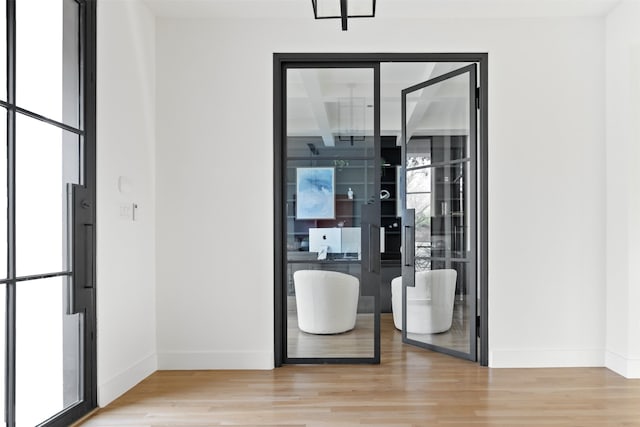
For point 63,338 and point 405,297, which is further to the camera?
point 405,297

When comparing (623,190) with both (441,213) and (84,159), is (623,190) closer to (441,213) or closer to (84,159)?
(441,213)

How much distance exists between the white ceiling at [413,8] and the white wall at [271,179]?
0.09 m

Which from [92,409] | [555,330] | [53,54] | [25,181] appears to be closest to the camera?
[25,181]

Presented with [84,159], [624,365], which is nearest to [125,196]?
[84,159]

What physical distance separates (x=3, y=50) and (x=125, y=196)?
133cm

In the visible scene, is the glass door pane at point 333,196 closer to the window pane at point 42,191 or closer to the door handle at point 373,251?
the door handle at point 373,251

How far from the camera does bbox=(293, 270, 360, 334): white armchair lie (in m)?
4.22

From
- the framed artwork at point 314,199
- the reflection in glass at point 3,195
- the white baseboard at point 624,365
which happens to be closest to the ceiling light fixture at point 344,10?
the reflection in glass at point 3,195

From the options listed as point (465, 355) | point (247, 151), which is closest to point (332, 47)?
point (247, 151)

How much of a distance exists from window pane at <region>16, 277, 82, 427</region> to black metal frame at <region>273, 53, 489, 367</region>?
157 centimetres

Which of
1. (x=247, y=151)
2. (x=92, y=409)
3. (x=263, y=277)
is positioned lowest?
(x=92, y=409)

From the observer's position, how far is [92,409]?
10.2 feet

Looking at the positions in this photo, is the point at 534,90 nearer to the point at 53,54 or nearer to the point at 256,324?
the point at 256,324

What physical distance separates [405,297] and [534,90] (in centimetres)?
211
